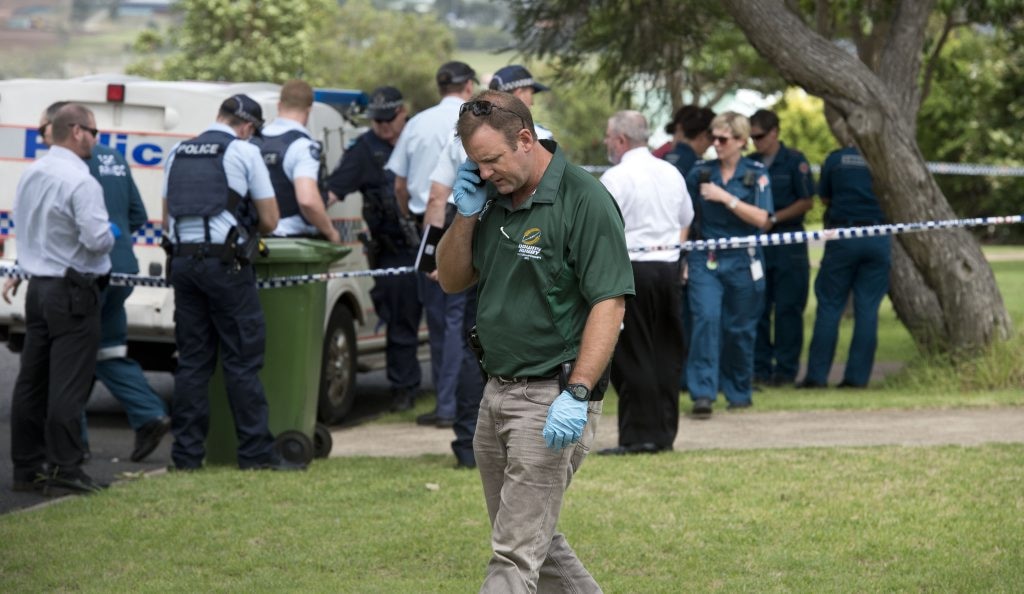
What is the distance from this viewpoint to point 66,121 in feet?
26.7

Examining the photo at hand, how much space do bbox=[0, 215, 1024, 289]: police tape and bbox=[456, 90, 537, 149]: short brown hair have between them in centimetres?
424

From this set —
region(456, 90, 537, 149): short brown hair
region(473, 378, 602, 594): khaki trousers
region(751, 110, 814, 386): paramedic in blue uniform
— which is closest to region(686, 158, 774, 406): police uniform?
region(751, 110, 814, 386): paramedic in blue uniform

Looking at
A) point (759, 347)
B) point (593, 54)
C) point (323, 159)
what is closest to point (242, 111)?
point (323, 159)

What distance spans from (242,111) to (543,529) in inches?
174

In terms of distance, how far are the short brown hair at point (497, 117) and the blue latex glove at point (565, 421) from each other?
2.50ft

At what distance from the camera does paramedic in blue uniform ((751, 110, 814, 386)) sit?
1194 cm

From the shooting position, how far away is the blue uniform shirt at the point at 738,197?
1052cm

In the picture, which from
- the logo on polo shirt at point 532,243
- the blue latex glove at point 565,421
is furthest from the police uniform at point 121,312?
the blue latex glove at point 565,421

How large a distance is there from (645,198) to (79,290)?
3.09 meters

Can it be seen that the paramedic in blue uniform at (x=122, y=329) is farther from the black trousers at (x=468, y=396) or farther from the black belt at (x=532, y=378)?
the black belt at (x=532, y=378)

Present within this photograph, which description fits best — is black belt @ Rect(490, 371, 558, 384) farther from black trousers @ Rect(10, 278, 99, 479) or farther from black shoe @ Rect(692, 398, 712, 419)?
black shoe @ Rect(692, 398, 712, 419)

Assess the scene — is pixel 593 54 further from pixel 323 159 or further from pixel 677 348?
pixel 677 348

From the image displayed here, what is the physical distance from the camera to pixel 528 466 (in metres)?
4.70

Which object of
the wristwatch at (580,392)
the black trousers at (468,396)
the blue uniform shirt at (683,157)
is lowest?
the black trousers at (468,396)
